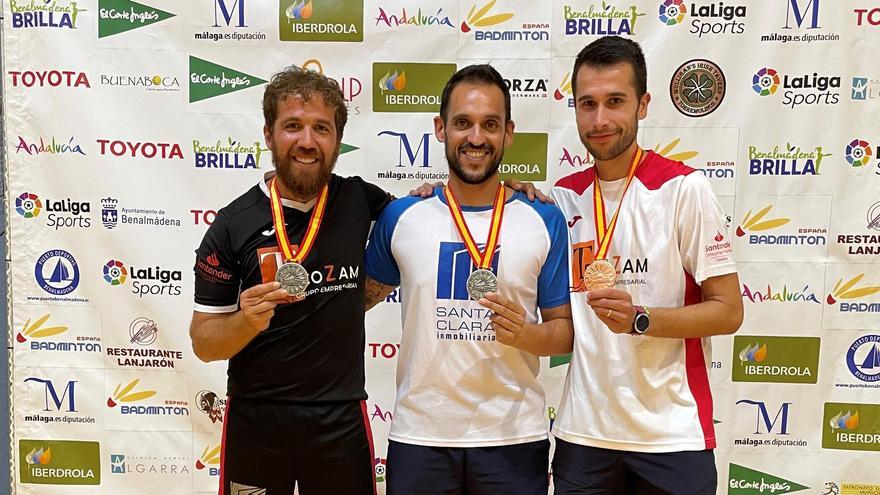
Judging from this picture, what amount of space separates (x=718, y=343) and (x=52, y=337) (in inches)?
142

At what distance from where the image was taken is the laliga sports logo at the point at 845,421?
11.3 ft

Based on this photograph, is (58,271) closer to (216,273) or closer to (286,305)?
(216,273)

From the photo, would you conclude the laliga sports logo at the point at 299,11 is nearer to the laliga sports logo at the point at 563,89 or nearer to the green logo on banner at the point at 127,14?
the green logo on banner at the point at 127,14

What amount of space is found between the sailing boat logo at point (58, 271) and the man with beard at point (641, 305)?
277 cm

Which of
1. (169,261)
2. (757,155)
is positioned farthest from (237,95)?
(757,155)

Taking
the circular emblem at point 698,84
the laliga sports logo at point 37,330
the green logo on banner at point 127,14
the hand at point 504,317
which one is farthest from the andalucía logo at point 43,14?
the circular emblem at point 698,84

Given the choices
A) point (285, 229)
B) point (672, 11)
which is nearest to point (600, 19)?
point (672, 11)

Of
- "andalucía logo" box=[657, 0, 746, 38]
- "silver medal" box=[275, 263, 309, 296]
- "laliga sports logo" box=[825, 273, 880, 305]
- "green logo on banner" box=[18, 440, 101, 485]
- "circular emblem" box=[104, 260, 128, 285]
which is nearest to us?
"silver medal" box=[275, 263, 309, 296]

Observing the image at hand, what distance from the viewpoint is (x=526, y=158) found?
3.42 meters

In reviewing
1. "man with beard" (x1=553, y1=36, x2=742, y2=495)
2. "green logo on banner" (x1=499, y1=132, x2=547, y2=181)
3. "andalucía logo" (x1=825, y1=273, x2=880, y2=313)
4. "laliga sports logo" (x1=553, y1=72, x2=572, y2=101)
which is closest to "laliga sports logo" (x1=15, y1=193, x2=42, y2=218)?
"green logo on banner" (x1=499, y1=132, x2=547, y2=181)

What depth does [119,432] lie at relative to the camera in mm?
3596

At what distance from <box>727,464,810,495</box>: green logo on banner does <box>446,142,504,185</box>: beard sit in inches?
95.0

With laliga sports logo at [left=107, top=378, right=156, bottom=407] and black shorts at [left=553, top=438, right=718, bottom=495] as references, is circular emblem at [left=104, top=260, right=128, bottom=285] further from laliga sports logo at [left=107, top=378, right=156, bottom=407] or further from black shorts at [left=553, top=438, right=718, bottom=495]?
black shorts at [left=553, top=438, right=718, bottom=495]

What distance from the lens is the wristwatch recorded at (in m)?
1.97
